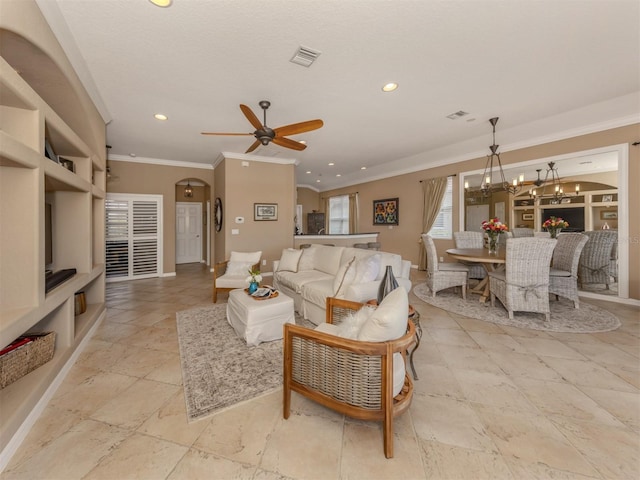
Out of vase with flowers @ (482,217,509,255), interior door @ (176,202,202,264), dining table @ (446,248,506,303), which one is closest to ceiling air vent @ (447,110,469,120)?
vase with flowers @ (482,217,509,255)

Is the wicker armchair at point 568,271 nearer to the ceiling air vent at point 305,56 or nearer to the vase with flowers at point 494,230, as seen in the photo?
the vase with flowers at point 494,230

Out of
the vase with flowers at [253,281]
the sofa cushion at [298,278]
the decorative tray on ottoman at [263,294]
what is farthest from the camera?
the sofa cushion at [298,278]

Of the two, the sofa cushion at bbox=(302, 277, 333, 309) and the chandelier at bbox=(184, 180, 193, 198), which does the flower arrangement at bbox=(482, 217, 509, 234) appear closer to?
the sofa cushion at bbox=(302, 277, 333, 309)

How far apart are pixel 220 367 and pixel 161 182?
18.0 feet

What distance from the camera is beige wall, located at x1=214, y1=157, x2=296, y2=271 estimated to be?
230 inches

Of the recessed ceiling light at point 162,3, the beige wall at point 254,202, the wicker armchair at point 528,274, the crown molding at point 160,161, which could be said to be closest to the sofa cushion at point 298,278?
the beige wall at point 254,202

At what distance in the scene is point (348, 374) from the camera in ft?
4.70

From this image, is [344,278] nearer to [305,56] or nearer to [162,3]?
[305,56]

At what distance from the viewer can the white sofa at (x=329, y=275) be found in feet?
8.98

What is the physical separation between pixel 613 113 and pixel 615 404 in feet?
13.8

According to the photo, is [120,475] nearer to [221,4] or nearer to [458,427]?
[458,427]

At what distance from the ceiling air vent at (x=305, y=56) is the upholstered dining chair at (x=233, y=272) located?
287 centimetres

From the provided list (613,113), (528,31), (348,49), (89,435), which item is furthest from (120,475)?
(613,113)

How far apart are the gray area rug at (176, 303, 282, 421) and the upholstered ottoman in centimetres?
9
